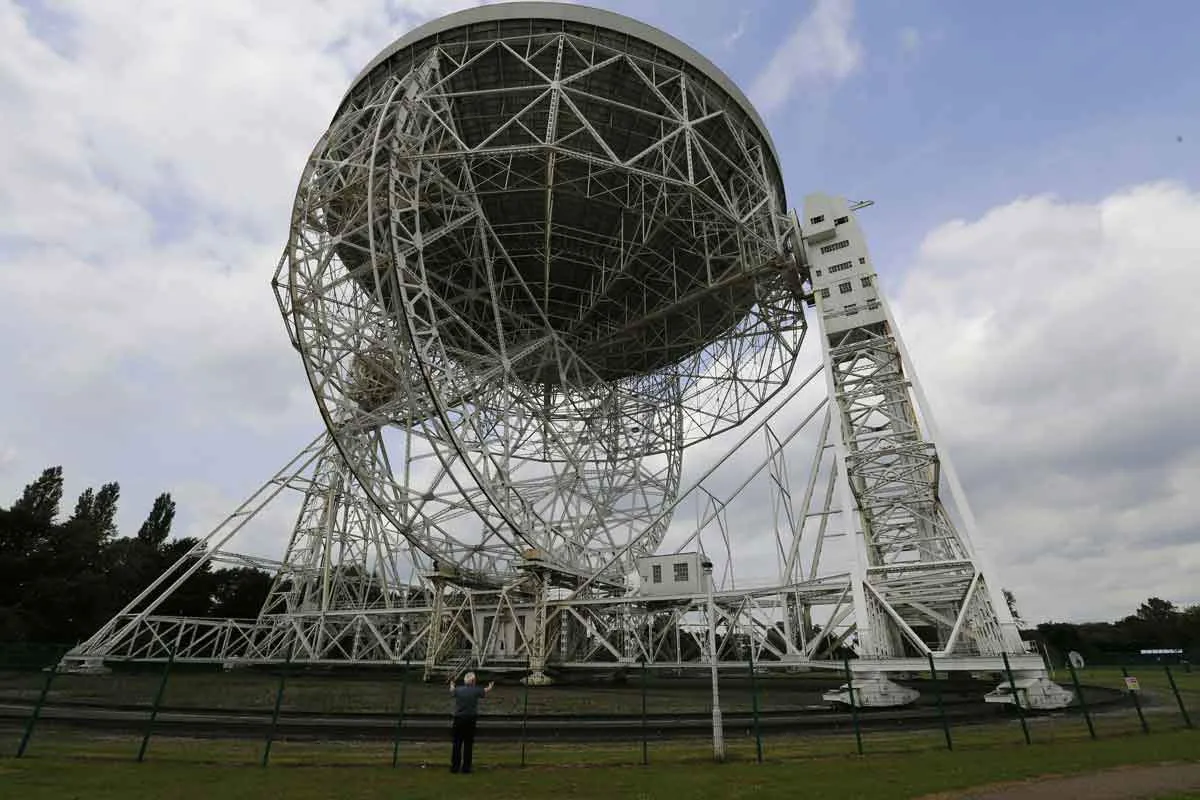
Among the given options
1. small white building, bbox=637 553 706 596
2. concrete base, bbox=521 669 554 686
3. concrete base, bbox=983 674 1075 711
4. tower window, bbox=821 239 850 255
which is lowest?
concrete base, bbox=983 674 1075 711

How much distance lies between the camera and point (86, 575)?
37.6 meters

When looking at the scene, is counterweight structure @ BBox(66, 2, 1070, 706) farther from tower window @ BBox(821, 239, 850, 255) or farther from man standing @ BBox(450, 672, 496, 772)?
man standing @ BBox(450, 672, 496, 772)

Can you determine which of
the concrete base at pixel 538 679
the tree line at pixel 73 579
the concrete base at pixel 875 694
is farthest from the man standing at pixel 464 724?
the tree line at pixel 73 579

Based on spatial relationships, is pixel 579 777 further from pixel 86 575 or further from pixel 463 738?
pixel 86 575

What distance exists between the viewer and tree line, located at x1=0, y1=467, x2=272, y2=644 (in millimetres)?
35969

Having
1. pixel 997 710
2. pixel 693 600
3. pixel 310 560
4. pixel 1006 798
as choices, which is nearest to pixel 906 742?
pixel 1006 798

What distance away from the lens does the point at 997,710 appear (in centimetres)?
1569

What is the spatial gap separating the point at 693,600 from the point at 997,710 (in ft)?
26.5

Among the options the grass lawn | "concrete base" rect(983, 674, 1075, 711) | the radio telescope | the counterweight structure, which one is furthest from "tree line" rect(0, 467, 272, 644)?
"concrete base" rect(983, 674, 1075, 711)

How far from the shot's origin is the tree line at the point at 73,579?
118ft

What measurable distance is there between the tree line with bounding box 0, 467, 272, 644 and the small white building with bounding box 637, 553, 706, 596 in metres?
29.4

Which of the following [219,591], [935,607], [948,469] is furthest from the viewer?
[219,591]

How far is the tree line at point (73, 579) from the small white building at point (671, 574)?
29.4 m

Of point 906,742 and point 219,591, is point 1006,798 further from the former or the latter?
point 219,591
